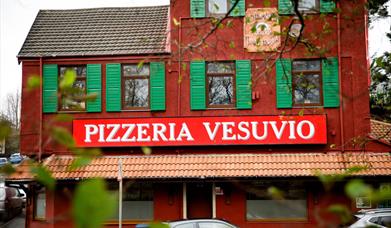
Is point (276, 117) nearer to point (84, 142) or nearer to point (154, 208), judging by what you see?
point (154, 208)

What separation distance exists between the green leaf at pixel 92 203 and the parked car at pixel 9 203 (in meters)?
25.0

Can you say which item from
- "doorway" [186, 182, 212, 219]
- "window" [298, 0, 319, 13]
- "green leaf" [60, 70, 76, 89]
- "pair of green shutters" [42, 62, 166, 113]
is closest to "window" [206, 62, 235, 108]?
"pair of green shutters" [42, 62, 166, 113]

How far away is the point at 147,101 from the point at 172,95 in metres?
0.95

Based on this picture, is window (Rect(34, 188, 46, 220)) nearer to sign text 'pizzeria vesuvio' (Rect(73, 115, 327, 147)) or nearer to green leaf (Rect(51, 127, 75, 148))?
sign text 'pizzeria vesuvio' (Rect(73, 115, 327, 147))

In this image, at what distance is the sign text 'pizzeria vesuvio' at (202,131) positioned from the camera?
20.5 metres

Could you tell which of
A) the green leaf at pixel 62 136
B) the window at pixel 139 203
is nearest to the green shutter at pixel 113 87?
the window at pixel 139 203

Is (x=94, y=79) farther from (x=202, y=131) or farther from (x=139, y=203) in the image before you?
(x=139, y=203)

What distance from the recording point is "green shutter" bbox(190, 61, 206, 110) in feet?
69.2

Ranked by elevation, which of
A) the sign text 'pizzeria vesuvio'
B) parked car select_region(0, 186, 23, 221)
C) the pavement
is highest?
the sign text 'pizzeria vesuvio'

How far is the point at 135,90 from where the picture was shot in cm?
2153

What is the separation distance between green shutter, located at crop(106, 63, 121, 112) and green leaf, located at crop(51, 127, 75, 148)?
66.1 ft

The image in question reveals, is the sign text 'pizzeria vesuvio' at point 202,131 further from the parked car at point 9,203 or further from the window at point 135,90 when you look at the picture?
the parked car at point 9,203

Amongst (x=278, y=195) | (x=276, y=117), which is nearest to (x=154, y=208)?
(x=276, y=117)

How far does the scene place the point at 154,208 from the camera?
20.8m
